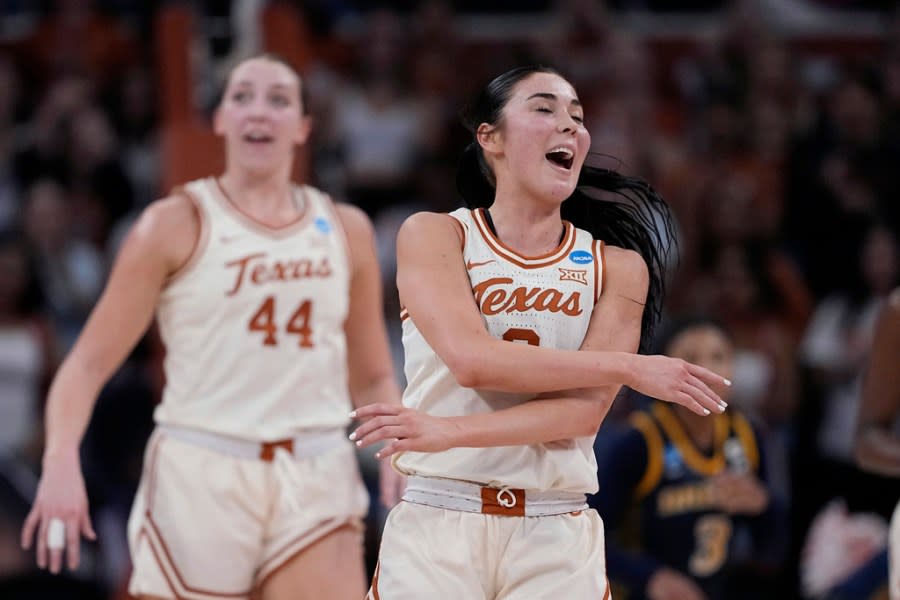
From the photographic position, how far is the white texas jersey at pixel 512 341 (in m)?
3.41

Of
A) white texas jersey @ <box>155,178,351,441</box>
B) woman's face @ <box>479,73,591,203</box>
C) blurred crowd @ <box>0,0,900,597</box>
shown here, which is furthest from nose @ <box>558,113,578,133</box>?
blurred crowd @ <box>0,0,900,597</box>

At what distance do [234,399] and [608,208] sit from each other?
1.31 metres

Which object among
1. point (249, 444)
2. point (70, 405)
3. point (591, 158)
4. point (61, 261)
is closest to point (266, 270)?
point (249, 444)

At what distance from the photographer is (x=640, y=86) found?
29.6 ft

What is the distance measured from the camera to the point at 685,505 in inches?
212

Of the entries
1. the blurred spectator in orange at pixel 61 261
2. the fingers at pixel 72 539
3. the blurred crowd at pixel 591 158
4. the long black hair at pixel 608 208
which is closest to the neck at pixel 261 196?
the long black hair at pixel 608 208

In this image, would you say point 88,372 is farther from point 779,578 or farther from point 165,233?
point 779,578

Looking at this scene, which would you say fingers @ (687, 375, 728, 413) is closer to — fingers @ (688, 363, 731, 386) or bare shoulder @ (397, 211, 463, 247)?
fingers @ (688, 363, 731, 386)

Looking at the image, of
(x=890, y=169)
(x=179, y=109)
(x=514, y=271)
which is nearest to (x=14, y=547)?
(x=179, y=109)

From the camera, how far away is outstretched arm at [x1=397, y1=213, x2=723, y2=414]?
127 inches

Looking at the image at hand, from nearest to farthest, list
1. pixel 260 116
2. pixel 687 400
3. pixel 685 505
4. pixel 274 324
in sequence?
pixel 687 400 → pixel 274 324 → pixel 260 116 → pixel 685 505

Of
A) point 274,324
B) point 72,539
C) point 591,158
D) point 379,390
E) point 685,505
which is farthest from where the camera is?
point 591,158

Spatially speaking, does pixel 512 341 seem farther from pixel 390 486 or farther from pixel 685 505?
pixel 685 505

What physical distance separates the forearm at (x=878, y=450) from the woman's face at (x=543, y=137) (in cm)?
152
